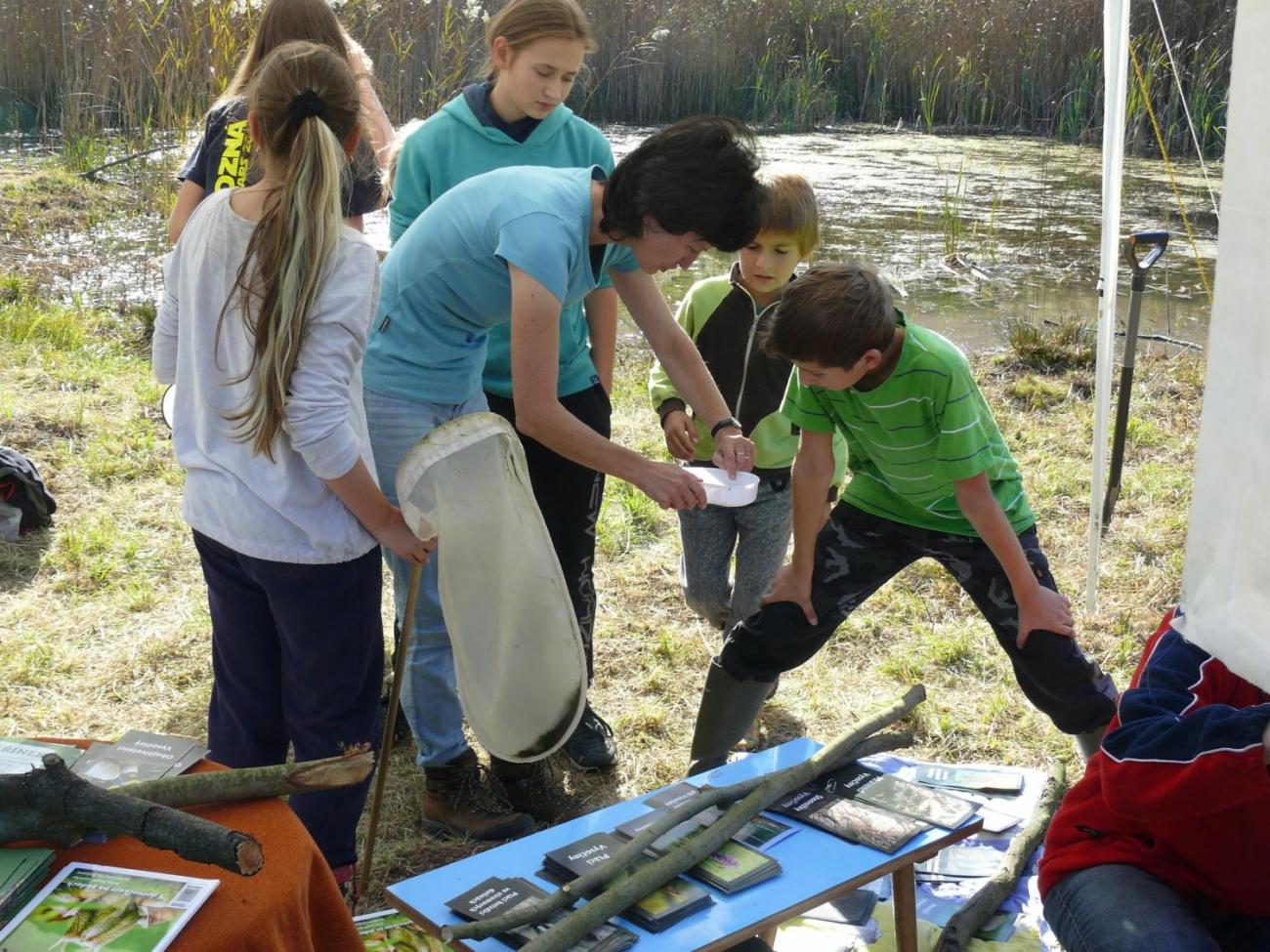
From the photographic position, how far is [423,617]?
2.48m

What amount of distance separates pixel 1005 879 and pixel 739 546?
1.09 meters

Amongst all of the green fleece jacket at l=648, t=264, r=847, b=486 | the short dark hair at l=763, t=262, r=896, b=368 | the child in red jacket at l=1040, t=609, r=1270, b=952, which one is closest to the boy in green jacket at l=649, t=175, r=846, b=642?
the green fleece jacket at l=648, t=264, r=847, b=486

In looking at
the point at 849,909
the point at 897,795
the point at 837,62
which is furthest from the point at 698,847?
the point at 837,62

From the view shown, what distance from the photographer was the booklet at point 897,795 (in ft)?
6.65

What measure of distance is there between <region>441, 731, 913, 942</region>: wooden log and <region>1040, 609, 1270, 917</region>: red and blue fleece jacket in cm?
45

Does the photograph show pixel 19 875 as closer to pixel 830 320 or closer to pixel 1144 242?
pixel 830 320

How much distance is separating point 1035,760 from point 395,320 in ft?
5.79

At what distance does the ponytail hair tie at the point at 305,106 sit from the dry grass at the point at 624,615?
1.48 meters

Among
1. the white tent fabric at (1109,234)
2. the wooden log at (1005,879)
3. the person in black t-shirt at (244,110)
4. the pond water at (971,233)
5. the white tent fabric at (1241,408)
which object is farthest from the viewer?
the pond water at (971,233)

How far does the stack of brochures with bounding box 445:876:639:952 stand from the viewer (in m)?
1.70

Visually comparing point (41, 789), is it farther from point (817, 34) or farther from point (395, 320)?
point (817, 34)

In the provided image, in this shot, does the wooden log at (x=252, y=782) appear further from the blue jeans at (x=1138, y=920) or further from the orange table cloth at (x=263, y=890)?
the blue jeans at (x=1138, y=920)

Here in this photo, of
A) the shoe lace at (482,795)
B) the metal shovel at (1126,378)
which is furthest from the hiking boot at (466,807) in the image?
the metal shovel at (1126,378)

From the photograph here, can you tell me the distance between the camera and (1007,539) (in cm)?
234
